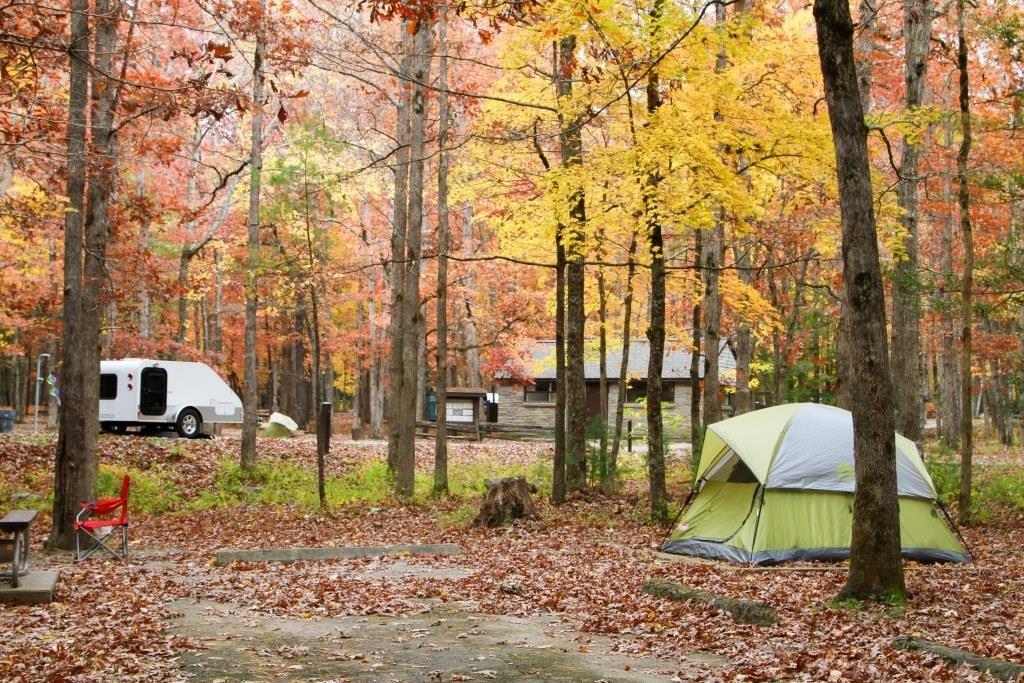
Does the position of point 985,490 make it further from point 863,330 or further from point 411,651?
point 411,651

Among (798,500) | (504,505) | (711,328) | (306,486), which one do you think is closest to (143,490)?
(306,486)

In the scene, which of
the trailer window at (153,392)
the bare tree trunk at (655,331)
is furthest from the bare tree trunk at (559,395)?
the trailer window at (153,392)

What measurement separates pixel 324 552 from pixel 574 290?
23.1 ft

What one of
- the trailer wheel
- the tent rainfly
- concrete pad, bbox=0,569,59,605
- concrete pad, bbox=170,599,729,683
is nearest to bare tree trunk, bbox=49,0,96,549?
concrete pad, bbox=0,569,59,605

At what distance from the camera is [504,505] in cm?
1498

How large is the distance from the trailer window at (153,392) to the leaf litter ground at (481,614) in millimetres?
12400

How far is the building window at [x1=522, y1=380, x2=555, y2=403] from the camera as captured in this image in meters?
39.4

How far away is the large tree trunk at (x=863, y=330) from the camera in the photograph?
27.7 ft

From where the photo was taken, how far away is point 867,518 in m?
8.55

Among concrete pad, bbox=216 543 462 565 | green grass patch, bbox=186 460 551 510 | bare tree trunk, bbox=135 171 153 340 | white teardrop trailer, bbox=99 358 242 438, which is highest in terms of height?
bare tree trunk, bbox=135 171 153 340

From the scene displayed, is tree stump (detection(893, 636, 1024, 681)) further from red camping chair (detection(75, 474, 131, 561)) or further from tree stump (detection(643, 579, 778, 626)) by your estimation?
red camping chair (detection(75, 474, 131, 561))

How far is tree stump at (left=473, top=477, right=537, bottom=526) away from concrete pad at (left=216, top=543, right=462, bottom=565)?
6.53 ft

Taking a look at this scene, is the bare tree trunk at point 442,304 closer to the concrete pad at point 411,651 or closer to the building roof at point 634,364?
the concrete pad at point 411,651

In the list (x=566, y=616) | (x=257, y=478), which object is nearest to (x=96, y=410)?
(x=257, y=478)
